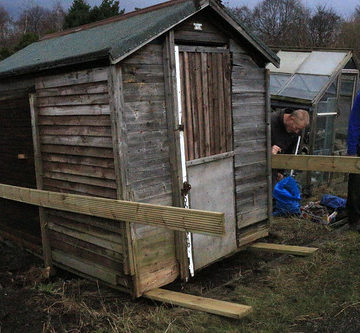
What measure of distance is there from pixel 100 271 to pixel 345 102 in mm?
7499

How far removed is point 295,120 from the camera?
6762 millimetres

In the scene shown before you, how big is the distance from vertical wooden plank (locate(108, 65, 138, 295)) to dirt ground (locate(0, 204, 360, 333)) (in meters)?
0.73

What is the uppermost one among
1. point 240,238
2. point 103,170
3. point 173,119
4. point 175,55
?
point 175,55

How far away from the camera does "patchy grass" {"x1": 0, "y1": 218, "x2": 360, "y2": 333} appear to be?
3734mm

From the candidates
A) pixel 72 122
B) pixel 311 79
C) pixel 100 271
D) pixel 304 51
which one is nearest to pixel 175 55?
pixel 72 122

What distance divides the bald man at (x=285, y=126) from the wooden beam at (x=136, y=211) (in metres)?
3.18

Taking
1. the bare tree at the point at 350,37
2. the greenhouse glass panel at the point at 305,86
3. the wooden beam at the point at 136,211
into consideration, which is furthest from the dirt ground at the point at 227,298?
the bare tree at the point at 350,37

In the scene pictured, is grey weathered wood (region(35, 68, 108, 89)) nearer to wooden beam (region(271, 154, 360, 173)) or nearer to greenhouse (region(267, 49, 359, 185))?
wooden beam (region(271, 154, 360, 173))

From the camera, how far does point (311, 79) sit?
9.58m

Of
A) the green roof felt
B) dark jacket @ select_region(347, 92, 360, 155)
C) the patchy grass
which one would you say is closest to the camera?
the patchy grass

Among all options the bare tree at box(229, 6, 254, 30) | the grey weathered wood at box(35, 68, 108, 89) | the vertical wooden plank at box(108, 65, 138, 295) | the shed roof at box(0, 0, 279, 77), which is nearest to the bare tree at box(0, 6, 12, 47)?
the bare tree at box(229, 6, 254, 30)

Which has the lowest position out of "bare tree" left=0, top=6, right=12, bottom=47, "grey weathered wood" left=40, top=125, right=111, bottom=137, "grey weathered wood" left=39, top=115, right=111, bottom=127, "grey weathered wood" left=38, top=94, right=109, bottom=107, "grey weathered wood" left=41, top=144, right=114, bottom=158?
"grey weathered wood" left=41, top=144, right=114, bottom=158

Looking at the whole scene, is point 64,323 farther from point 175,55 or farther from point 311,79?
point 311,79

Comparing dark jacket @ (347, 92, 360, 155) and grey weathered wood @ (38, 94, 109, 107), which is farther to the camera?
dark jacket @ (347, 92, 360, 155)
